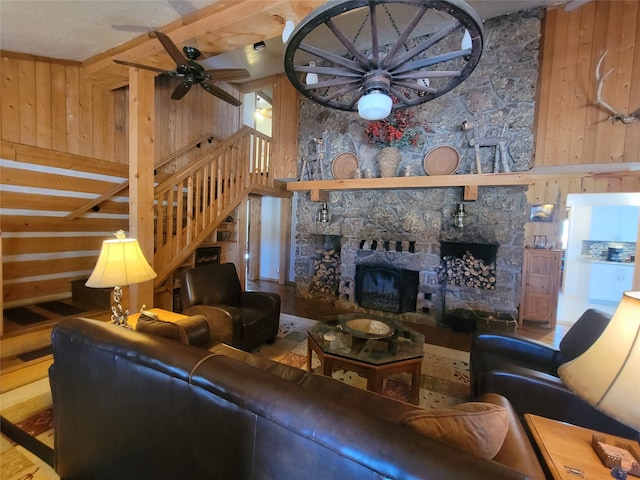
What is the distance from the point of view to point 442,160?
370 centimetres

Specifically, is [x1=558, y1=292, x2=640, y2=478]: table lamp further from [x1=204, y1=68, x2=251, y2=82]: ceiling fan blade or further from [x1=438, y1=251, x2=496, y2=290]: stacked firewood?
[x1=438, y1=251, x2=496, y2=290]: stacked firewood

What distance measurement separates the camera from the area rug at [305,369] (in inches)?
70.1

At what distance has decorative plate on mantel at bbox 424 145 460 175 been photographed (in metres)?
3.63

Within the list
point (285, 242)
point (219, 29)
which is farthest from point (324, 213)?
point (219, 29)

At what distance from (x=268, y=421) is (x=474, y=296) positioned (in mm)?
3708

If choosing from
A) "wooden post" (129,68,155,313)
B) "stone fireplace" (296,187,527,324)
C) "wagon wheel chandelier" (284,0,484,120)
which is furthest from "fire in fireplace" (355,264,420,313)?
"wooden post" (129,68,155,313)

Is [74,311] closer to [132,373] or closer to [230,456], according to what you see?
[132,373]

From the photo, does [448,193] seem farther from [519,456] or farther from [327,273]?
[519,456]

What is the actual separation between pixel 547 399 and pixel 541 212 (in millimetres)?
3286

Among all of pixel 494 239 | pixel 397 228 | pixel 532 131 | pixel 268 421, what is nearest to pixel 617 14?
pixel 532 131

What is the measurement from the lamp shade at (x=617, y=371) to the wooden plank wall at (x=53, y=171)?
148 inches

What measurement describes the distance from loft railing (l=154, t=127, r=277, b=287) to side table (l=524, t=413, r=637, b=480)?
3.39 meters

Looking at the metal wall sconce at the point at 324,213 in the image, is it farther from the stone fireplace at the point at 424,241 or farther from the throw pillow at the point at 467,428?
the throw pillow at the point at 467,428

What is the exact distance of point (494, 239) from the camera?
11.8 feet
